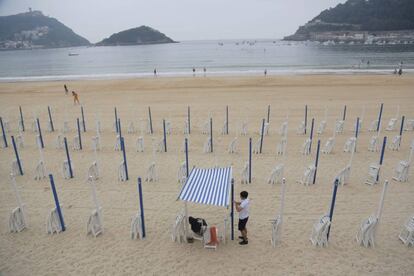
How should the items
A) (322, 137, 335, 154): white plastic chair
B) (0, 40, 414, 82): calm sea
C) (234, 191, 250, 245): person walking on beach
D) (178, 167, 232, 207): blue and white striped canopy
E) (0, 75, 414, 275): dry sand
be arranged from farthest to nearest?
(0, 40, 414, 82): calm sea
(322, 137, 335, 154): white plastic chair
(234, 191, 250, 245): person walking on beach
(178, 167, 232, 207): blue and white striped canopy
(0, 75, 414, 275): dry sand

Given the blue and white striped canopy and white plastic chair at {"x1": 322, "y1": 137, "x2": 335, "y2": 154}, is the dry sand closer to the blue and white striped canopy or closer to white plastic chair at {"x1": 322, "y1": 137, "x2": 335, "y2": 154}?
white plastic chair at {"x1": 322, "y1": 137, "x2": 335, "y2": 154}

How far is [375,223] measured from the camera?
261 inches

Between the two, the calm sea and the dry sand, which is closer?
the dry sand

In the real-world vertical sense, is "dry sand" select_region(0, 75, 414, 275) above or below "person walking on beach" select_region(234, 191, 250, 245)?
below

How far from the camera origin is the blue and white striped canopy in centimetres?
652

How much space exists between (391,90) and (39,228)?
91.1ft

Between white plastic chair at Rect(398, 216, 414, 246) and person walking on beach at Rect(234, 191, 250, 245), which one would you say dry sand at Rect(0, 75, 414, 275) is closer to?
white plastic chair at Rect(398, 216, 414, 246)

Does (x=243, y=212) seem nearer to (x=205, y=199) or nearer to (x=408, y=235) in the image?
(x=205, y=199)

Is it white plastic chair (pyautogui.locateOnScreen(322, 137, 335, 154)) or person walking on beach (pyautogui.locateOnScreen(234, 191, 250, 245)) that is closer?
person walking on beach (pyautogui.locateOnScreen(234, 191, 250, 245))

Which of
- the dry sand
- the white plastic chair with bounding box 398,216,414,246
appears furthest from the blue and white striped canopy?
the white plastic chair with bounding box 398,216,414,246

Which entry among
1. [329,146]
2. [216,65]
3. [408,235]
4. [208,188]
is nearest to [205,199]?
[208,188]

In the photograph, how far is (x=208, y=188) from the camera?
6.98 meters

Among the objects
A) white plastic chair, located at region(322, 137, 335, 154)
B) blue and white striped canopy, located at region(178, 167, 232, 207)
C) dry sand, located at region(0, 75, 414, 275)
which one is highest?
blue and white striped canopy, located at region(178, 167, 232, 207)

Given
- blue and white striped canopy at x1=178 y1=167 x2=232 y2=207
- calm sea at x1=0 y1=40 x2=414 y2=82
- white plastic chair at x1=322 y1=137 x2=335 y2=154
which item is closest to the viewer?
blue and white striped canopy at x1=178 y1=167 x2=232 y2=207
